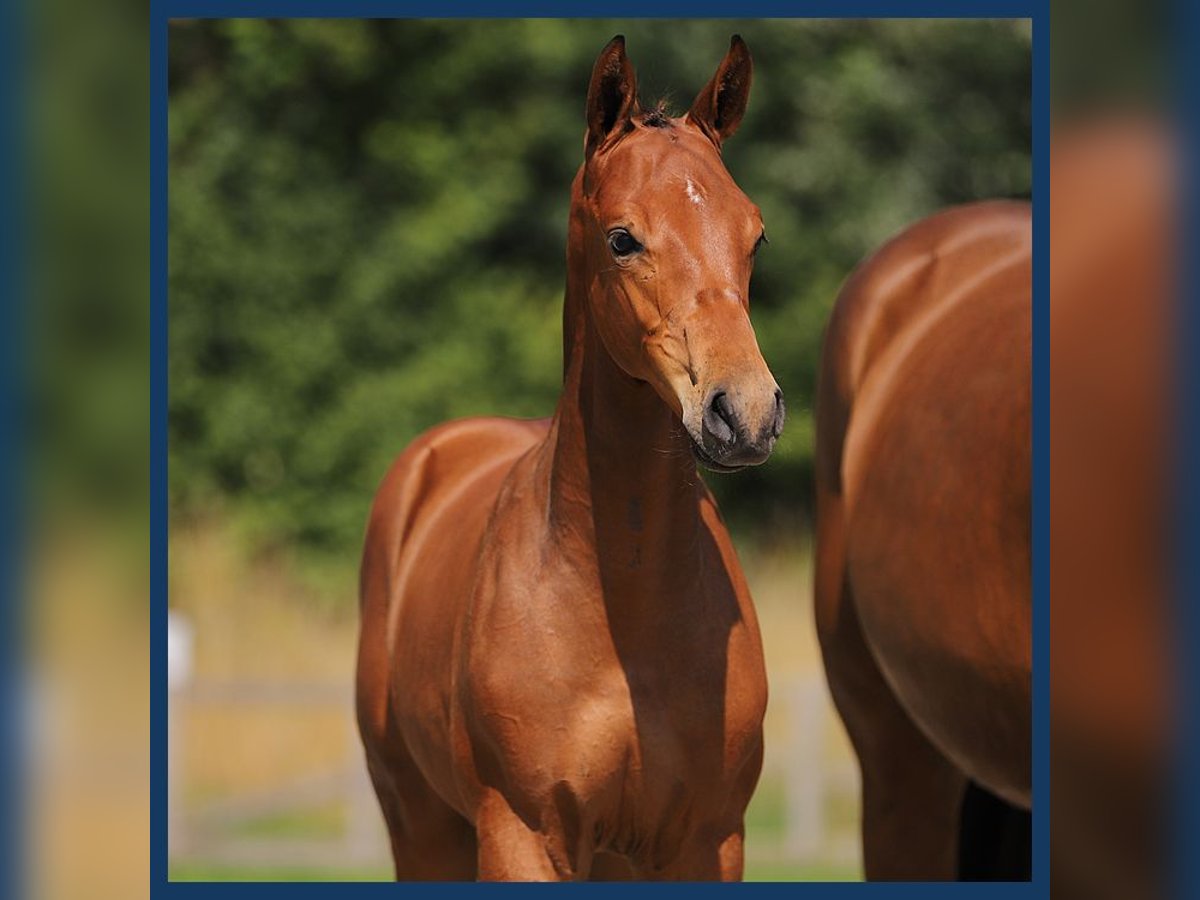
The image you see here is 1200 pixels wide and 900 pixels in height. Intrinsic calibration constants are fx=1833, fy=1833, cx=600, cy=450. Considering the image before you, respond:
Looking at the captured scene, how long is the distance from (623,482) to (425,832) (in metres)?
1.41

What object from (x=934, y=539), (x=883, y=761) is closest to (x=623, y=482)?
(x=934, y=539)

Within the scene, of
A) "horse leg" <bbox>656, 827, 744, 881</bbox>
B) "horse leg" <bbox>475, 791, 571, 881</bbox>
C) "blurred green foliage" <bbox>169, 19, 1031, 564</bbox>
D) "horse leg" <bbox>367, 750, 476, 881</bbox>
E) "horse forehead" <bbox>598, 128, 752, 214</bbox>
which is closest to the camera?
"horse forehead" <bbox>598, 128, 752, 214</bbox>

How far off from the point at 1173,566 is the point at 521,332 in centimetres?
981

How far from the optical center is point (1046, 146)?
2232 millimetres

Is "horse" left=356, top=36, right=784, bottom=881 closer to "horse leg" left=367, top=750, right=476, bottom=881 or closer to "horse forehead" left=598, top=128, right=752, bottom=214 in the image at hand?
"horse forehead" left=598, top=128, right=752, bottom=214

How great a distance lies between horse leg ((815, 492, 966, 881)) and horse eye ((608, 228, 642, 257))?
61.2 inches

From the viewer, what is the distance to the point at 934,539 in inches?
147

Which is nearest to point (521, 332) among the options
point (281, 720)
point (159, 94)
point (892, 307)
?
point (281, 720)

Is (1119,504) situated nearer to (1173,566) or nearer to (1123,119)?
(1173,566)

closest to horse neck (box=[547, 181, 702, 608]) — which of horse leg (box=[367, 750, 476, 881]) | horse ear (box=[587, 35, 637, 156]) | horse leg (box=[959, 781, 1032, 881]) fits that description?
horse ear (box=[587, 35, 637, 156])

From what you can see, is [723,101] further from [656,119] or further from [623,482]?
[623,482]

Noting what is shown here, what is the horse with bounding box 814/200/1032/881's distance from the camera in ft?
11.6

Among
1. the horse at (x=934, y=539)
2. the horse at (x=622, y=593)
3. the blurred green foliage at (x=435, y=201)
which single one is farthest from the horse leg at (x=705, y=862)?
the blurred green foliage at (x=435, y=201)

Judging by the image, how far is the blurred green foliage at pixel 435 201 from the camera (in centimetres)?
1127
